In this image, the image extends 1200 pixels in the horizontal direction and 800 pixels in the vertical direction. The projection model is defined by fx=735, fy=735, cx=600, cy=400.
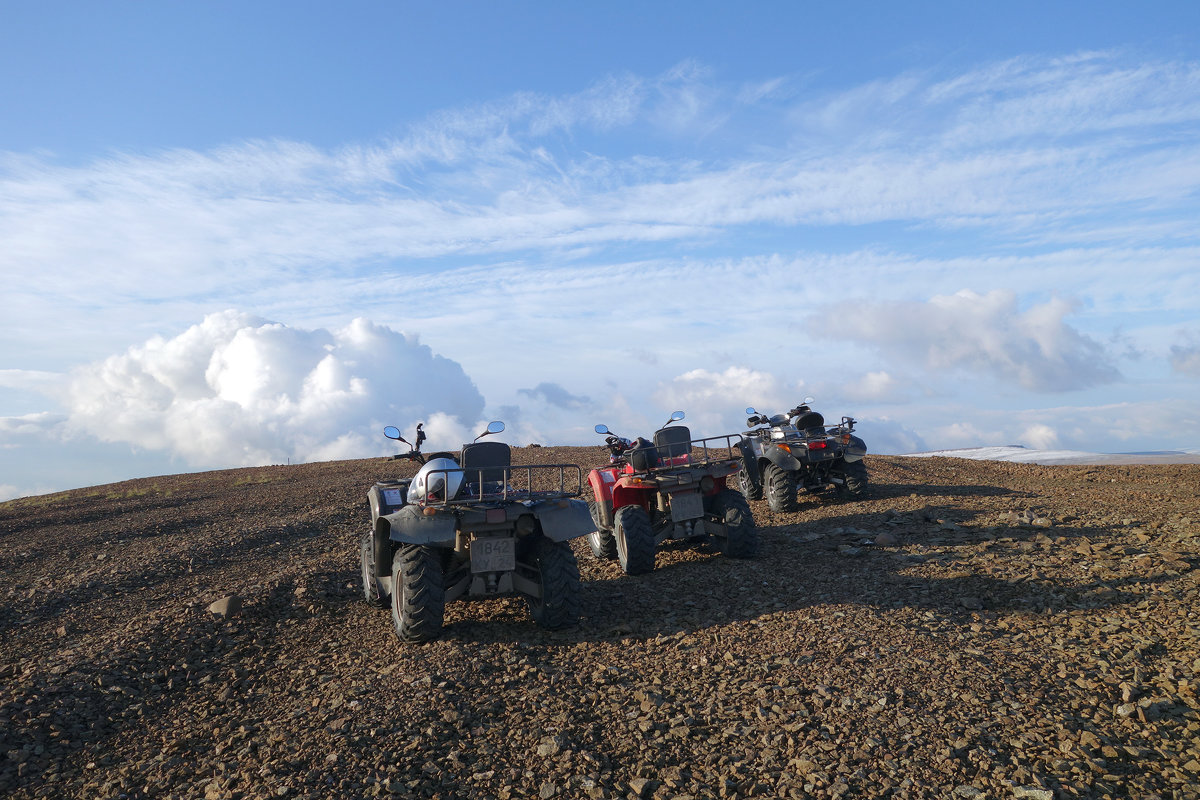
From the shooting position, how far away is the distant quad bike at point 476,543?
7031 mm

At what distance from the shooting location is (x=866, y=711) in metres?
5.07

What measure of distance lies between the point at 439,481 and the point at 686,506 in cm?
412

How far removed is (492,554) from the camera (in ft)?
24.0

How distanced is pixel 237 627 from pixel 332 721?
3.31 metres

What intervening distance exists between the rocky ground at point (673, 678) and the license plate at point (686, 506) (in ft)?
2.19

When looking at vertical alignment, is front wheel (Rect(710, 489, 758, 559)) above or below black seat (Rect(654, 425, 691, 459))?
below

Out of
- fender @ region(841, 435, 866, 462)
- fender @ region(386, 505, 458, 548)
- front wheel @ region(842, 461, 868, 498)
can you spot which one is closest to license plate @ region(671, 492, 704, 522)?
fender @ region(386, 505, 458, 548)

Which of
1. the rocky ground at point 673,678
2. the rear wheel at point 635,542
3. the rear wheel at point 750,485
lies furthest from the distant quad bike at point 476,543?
the rear wheel at point 750,485

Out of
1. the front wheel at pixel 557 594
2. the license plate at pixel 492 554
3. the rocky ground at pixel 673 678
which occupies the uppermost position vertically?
the license plate at pixel 492 554

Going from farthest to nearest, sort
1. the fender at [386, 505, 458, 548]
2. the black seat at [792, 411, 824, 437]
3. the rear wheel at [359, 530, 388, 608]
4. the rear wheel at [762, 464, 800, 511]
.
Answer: the black seat at [792, 411, 824, 437] → the rear wheel at [762, 464, 800, 511] → the rear wheel at [359, 530, 388, 608] → the fender at [386, 505, 458, 548]

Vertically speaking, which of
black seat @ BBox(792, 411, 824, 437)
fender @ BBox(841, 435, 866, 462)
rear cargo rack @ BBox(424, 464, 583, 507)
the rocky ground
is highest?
black seat @ BBox(792, 411, 824, 437)

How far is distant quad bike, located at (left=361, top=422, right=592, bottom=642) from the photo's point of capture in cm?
703

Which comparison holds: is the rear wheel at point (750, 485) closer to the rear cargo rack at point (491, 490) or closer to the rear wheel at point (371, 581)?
the rear cargo rack at point (491, 490)

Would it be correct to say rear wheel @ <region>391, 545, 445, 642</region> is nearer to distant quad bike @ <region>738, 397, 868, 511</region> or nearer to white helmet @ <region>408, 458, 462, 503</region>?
white helmet @ <region>408, 458, 462, 503</region>
